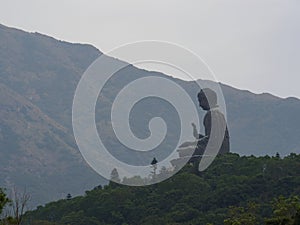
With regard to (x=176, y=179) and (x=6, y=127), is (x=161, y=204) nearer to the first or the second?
(x=176, y=179)

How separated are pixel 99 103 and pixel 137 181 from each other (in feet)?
298

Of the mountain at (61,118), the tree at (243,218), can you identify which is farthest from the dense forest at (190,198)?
the mountain at (61,118)

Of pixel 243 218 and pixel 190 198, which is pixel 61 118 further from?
pixel 243 218

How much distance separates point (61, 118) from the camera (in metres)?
128

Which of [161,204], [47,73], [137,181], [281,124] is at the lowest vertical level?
[161,204]

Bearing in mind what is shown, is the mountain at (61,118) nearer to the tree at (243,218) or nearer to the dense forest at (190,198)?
the dense forest at (190,198)

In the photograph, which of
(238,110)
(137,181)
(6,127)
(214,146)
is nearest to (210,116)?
(214,146)

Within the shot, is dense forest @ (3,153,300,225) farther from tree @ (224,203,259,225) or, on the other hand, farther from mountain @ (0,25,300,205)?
mountain @ (0,25,300,205)

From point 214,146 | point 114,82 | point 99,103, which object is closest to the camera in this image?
point 214,146

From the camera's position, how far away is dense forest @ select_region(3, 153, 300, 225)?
3036 centimetres

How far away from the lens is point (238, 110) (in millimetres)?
130750

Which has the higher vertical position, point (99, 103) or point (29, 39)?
point (29, 39)

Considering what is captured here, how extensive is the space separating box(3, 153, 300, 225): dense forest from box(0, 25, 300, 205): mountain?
41.8 m

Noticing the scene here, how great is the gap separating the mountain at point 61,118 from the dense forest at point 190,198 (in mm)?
41795
